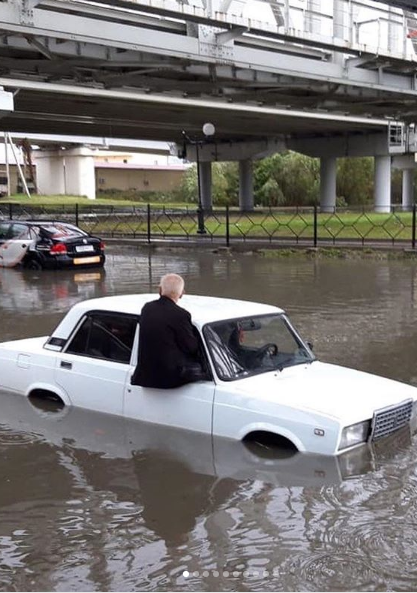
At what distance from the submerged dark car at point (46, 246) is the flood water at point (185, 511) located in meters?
13.4

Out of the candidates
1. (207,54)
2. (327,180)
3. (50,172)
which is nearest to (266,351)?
(207,54)

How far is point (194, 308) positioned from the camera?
21.7ft

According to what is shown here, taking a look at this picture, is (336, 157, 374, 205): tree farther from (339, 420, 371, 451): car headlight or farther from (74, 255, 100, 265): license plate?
(339, 420, 371, 451): car headlight

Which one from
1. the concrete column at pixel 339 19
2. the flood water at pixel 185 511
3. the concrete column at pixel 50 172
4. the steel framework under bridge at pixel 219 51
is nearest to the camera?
the flood water at pixel 185 511

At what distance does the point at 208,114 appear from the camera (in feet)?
139

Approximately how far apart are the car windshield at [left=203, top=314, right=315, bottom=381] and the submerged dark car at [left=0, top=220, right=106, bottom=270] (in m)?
14.4

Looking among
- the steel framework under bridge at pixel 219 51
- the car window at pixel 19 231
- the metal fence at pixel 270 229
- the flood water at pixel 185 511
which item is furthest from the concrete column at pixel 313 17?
the flood water at pixel 185 511

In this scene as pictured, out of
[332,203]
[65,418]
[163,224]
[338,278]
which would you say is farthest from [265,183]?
[65,418]

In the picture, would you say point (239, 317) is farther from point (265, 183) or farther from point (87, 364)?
point (265, 183)

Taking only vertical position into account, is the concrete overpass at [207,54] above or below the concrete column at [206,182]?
above

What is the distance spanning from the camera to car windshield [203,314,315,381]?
20.1 feet

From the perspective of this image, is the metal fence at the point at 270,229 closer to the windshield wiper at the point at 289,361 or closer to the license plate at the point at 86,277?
the license plate at the point at 86,277

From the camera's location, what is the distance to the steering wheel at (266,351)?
6359 mm

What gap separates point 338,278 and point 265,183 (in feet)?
167
